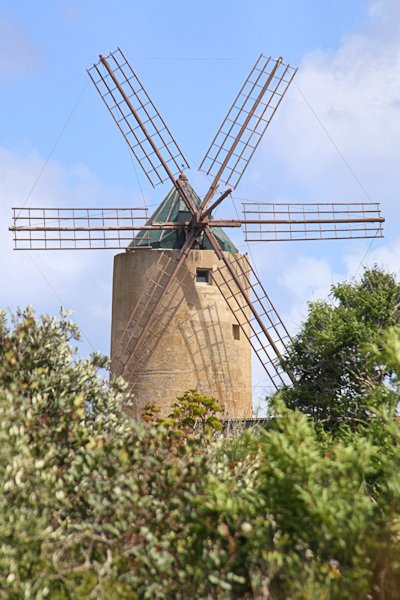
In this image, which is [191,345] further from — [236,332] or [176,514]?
[176,514]

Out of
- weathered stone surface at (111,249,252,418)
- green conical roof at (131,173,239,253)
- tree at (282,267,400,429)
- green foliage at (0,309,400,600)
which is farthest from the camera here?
green conical roof at (131,173,239,253)

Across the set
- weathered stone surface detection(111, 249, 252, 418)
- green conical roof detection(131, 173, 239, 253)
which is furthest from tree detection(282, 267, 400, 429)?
green conical roof detection(131, 173, 239, 253)

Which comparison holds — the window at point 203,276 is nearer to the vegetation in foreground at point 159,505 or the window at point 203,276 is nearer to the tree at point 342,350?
the tree at point 342,350

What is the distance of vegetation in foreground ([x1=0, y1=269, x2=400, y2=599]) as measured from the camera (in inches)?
358

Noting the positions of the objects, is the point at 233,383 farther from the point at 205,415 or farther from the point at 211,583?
the point at 211,583

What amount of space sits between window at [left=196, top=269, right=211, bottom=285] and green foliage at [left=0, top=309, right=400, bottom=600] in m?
11.3

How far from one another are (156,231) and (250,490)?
13.7 m

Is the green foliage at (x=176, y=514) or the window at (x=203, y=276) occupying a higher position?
the window at (x=203, y=276)

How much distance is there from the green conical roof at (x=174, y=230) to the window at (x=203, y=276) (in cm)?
77

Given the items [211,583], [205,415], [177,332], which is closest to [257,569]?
[211,583]

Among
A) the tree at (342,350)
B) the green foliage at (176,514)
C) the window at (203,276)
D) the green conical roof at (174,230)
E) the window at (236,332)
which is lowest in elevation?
the green foliage at (176,514)

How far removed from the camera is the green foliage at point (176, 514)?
907cm

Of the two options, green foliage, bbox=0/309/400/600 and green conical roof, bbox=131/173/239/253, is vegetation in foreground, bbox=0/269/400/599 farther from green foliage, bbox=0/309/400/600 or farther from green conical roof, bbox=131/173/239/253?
green conical roof, bbox=131/173/239/253

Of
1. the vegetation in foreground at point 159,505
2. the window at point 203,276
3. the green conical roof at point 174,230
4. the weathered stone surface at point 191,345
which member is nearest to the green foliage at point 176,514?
the vegetation in foreground at point 159,505
